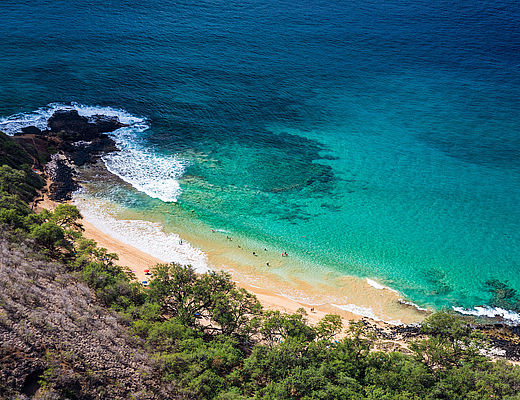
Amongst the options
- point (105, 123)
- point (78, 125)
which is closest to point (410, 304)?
point (105, 123)

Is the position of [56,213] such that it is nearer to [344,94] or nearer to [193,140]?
[193,140]

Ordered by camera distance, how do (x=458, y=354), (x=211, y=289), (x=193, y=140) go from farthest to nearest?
1. (x=193, y=140)
2. (x=211, y=289)
3. (x=458, y=354)

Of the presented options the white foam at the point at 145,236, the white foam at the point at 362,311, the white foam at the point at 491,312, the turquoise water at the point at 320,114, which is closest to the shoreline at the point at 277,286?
the white foam at the point at 362,311

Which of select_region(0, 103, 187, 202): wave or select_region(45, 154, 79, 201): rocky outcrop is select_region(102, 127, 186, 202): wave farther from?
select_region(45, 154, 79, 201): rocky outcrop

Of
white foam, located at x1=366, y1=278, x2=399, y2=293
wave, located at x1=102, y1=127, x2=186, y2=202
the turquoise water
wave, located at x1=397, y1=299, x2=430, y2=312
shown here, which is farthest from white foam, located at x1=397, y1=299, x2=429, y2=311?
wave, located at x1=102, y1=127, x2=186, y2=202

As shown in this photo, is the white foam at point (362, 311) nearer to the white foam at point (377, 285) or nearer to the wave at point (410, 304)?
the wave at point (410, 304)

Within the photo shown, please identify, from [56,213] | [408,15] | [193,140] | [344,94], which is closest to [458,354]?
[56,213]

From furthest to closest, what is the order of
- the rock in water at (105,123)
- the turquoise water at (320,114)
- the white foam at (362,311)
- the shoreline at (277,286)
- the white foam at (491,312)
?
the rock in water at (105,123), the turquoise water at (320,114), the white foam at (491,312), the shoreline at (277,286), the white foam at (362,311)
